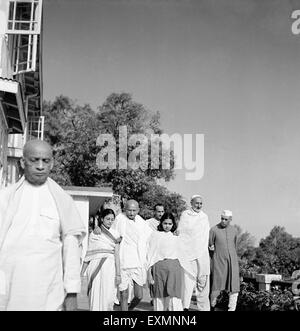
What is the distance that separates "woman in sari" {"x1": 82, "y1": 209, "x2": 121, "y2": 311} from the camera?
6266 mm

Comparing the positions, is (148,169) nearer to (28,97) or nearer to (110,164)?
(110,164)

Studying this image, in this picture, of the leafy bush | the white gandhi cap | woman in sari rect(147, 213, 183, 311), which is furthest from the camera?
the white gandhi cap

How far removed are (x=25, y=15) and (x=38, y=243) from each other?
12668 millimetres

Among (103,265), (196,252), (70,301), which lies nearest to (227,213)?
(196,252)

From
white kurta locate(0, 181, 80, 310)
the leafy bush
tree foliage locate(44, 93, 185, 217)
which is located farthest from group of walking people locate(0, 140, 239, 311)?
tree foliage locate(44, 93, 185, 217)

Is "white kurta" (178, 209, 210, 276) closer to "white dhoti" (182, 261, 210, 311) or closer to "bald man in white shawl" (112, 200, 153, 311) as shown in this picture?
"white dhoti" (182, 261, 210, 311)

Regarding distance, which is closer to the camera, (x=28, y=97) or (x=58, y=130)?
(x=28, y=97)

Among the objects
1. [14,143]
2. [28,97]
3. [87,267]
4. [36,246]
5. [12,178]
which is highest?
[28,97]

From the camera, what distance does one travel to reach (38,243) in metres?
3.32

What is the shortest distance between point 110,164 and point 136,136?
175 cm

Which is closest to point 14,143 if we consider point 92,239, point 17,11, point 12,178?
point 12,178

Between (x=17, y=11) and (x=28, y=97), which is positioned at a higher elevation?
(x=17, y=11)

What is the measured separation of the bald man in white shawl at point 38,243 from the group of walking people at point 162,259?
295 cm

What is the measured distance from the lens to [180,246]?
6.70 m
